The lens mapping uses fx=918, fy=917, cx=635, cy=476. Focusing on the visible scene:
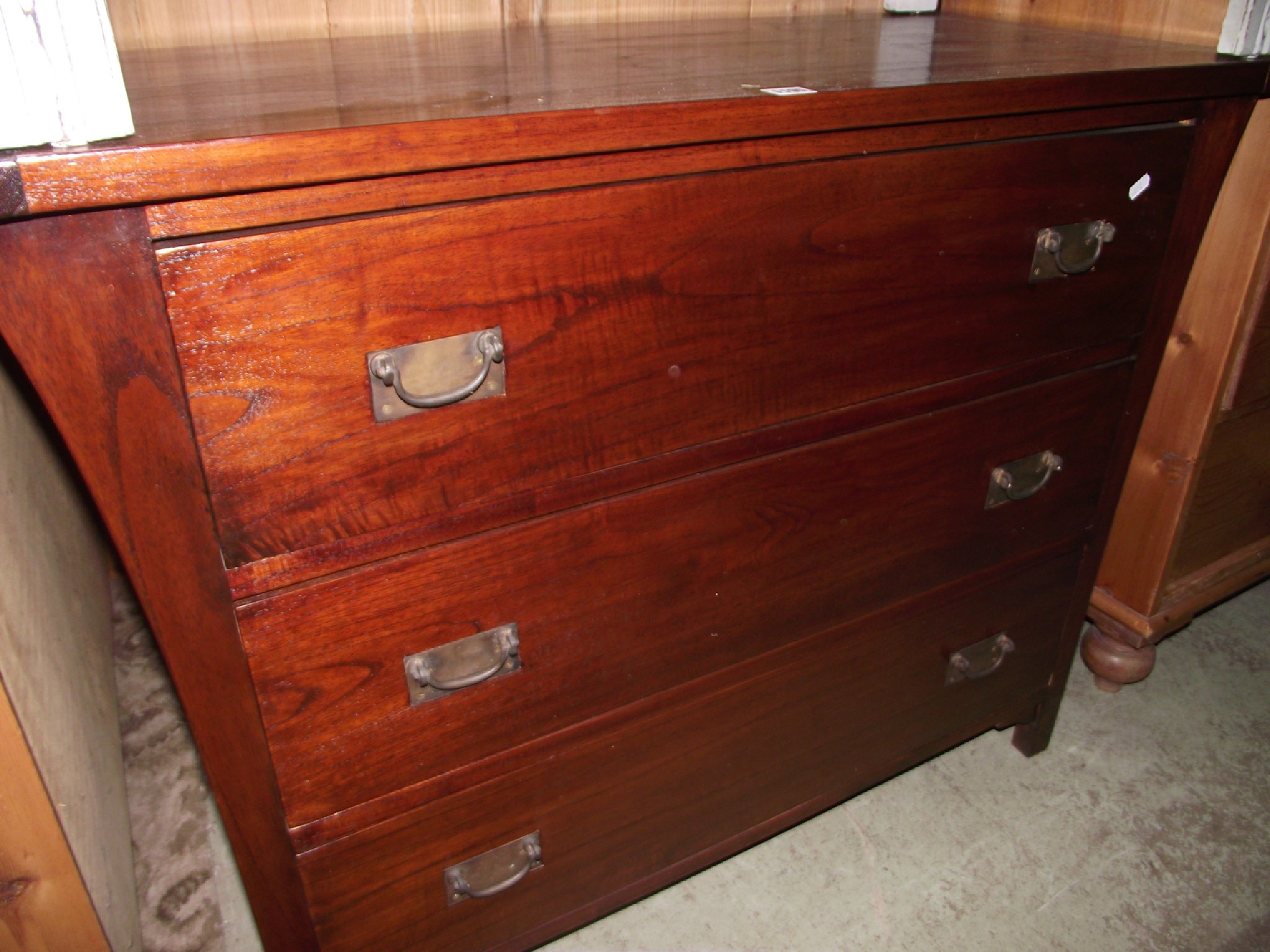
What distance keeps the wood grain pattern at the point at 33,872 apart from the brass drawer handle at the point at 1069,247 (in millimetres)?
997

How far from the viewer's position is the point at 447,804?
81cm

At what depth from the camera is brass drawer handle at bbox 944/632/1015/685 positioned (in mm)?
1126

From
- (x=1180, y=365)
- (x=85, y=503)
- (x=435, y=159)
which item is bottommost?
(x=85, y=503)

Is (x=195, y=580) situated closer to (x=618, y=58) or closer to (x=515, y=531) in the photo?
(x=515, y=531)

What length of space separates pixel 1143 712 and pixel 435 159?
4.55 feet

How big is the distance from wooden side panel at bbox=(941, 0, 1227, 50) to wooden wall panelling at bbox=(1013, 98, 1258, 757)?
147 millimetres

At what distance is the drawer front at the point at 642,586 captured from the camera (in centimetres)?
70

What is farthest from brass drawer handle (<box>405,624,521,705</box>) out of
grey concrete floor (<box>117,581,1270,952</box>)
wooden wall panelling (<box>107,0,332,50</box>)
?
wooden wall panelling (<box>107,0,332,50</box>)

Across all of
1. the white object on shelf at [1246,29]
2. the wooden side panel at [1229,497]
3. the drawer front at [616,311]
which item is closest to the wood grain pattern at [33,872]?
the drawer front at [616,311]

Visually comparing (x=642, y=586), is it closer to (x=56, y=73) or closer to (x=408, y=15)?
(x=56, y=73)

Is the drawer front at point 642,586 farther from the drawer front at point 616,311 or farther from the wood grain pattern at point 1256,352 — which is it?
the wood grain pattern at point 1256,352

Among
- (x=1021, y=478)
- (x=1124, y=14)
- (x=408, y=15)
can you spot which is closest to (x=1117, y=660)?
(x=1021, y=478)

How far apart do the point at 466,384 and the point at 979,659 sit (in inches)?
31.4

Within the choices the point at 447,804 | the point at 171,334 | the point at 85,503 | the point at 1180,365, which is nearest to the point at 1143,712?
the point at 1180,365
